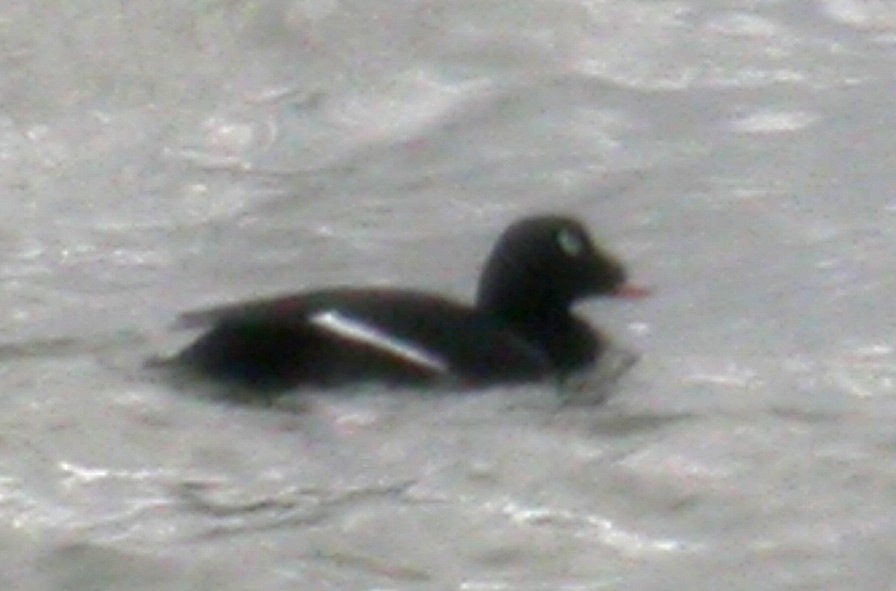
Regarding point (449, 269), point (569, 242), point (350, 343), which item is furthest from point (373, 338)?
point (449, 269)

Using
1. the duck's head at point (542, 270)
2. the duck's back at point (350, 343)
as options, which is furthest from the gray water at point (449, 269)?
the duck's head at point (542, 270)

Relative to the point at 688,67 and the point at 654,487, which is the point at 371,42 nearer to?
the point at 688,67

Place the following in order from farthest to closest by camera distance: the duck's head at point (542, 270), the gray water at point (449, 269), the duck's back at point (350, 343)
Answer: the duck's head at point (542, 270), the duck's back at point (350, 343), the gray water at point (449, 269)

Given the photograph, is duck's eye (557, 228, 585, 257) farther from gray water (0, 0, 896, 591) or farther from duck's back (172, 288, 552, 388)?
duck's back (172, 288, 552, 388)

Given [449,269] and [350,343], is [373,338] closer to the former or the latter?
[350,343]

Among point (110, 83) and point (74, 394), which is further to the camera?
point (110, 83)

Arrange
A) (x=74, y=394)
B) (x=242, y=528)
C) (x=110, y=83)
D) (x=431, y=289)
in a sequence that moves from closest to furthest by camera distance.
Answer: (x=242, y=528), (x=74, y=394), (x=431, y=289), (x=110, y=83)

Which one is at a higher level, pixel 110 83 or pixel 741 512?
pixel 110 83

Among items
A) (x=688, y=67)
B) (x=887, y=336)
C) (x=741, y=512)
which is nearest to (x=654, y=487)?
(x=741, y=512)

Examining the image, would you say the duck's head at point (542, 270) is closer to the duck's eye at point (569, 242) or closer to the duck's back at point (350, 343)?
the duck's eye at point (569, 242)
